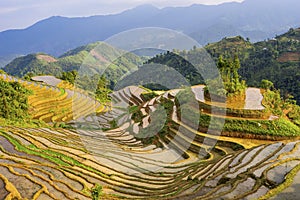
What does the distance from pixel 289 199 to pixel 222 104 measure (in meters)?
15.9

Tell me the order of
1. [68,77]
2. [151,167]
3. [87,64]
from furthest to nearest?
[87,64], [68,77], [151,167]

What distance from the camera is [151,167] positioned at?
19219 mm

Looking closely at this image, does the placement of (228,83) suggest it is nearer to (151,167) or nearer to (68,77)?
(151,167)

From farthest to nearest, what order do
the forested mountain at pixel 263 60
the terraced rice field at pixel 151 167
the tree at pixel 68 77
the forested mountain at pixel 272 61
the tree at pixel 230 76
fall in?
the tree at pixel 68 77 < the forested mountain at pixel 263 60 < the forested mountain at pixel 272 61 < the tree at pixel 230 76 < the terraced rice field at pixel 151 167

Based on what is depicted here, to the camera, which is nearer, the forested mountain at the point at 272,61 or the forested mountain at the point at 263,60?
the forested mountain at the point at 272,61

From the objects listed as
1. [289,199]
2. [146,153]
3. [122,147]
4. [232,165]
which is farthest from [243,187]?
[122,147]

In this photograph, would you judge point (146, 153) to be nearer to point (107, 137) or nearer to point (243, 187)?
point (107, 137)

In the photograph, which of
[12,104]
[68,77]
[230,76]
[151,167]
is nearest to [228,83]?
[230,76]

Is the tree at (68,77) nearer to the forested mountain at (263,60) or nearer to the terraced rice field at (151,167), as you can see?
the forested mountain at (263,60)

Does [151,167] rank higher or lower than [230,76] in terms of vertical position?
lower

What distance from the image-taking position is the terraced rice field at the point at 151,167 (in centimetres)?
1275

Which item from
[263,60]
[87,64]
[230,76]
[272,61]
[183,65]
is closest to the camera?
[230,76]

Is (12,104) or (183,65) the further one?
(183,65)

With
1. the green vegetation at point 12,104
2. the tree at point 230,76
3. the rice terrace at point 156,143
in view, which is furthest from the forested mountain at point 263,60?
the green vegetation at point 12,104
